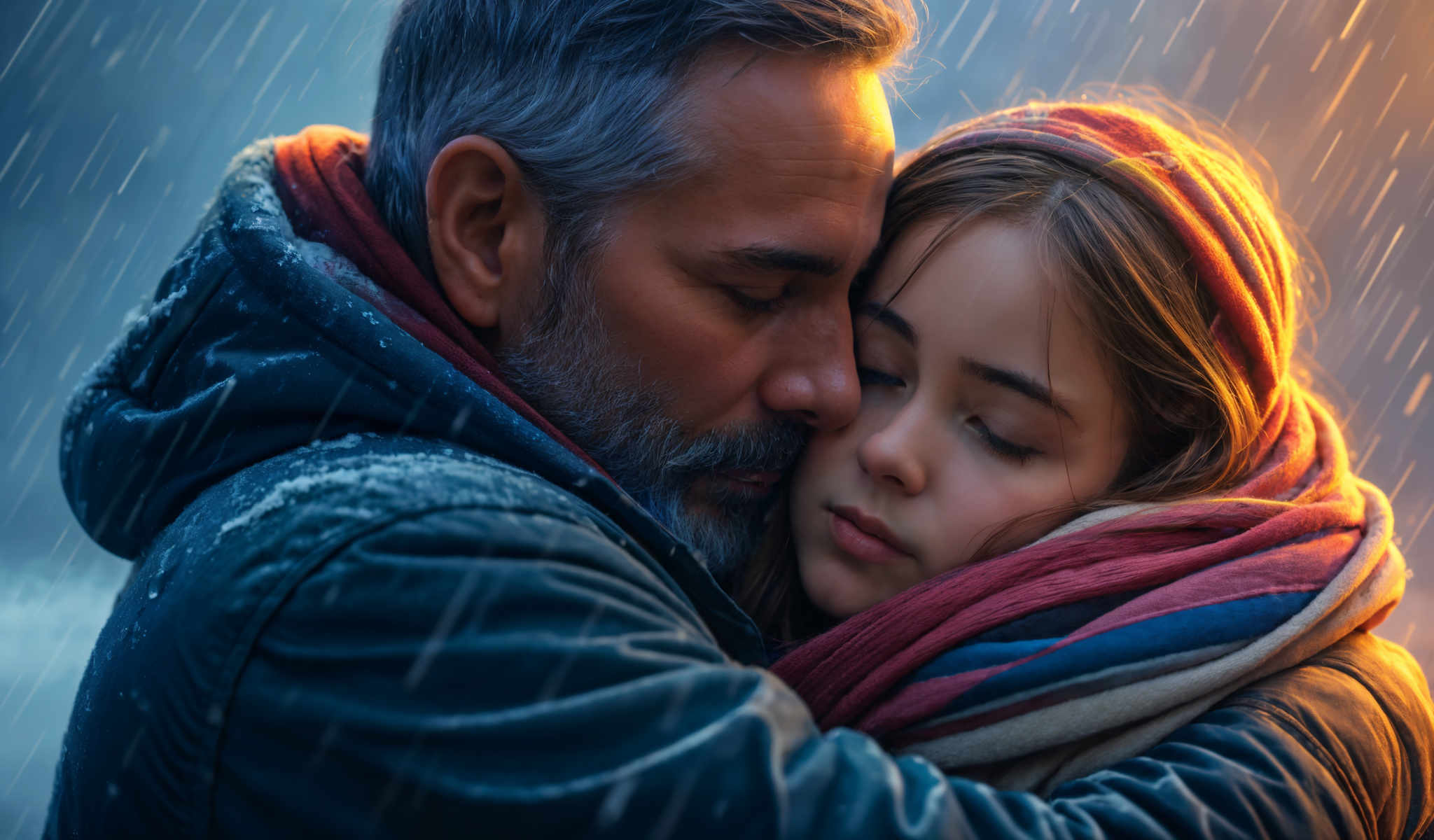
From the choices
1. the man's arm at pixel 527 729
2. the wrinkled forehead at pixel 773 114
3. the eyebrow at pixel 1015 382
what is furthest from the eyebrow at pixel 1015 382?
the man's arm at pixel 527 729

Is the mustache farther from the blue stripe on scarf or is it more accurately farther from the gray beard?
the blue stripe on scarf

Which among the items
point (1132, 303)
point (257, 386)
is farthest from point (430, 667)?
point (1132, 303)

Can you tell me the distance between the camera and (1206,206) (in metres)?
2.01

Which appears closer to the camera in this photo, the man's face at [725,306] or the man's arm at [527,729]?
the man's arm at [527,729]

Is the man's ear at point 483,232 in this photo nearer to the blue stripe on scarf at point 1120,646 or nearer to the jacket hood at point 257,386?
the jacket hood at point 257,386

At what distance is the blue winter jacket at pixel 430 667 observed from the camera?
1.07 meters

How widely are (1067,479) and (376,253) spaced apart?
1.46 m

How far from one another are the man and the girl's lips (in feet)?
0.74

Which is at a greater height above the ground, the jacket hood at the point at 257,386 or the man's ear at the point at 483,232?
the man's ear at the point at 483,232

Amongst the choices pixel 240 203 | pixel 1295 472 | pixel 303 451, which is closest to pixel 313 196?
pixel 240 203

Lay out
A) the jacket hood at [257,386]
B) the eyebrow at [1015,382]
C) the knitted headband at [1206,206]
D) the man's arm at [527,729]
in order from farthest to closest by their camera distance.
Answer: the knitted headband at [1206,206] < the eyebrow at [1015,382] < the jacket hood at [257,386] < the man's arm at [527,729]

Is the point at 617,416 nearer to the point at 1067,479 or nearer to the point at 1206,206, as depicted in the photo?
the point at 1067,479

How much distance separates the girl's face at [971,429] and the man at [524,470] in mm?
168

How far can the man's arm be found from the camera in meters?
1.05
